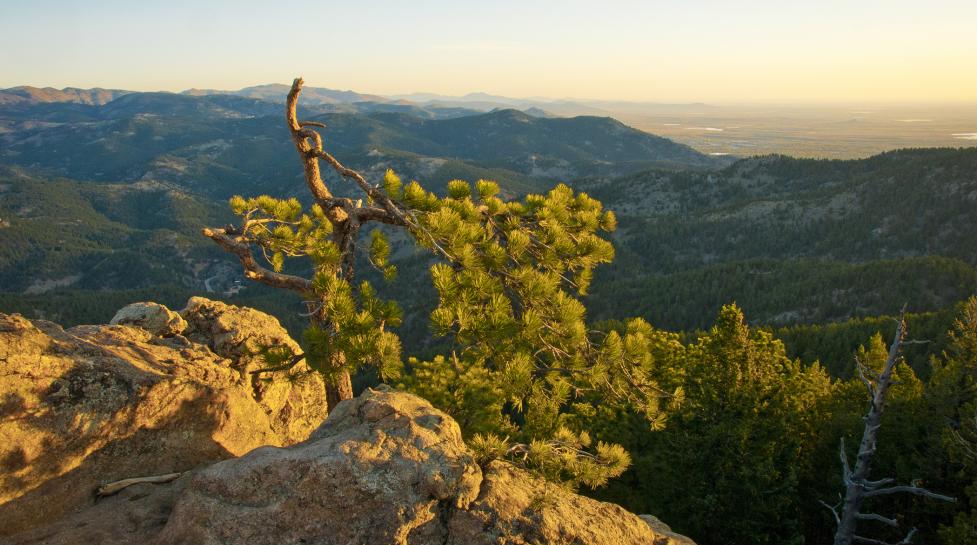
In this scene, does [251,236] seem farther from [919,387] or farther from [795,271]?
[795,271]

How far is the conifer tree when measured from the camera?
8.04 metres

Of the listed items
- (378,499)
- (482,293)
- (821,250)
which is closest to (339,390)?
(482,293)

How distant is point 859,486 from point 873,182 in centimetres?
19075

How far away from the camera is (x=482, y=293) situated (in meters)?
8.49

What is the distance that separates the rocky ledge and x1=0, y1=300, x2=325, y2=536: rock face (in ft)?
0.06

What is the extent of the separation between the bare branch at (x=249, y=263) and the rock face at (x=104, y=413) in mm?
1924

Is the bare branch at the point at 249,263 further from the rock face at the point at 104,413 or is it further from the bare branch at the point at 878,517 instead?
the bare branch at the point at 878,517

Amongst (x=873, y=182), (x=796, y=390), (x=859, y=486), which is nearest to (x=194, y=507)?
(x=859, y=486)

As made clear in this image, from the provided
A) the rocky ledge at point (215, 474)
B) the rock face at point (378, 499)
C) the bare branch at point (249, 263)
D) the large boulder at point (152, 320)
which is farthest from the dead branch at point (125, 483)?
the large boulder at point (152, 320)

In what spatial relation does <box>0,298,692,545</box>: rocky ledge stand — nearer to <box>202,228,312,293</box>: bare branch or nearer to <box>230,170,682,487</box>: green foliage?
<box>230,170,682,487</box>: green foliage

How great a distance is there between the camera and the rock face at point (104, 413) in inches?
271

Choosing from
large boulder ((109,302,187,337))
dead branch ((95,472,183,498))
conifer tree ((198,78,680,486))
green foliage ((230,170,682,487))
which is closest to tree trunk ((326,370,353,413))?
conifer tree ((198,78,680,486))

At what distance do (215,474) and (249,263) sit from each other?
14.2 feet

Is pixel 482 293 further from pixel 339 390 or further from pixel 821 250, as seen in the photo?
pixel 821 250
